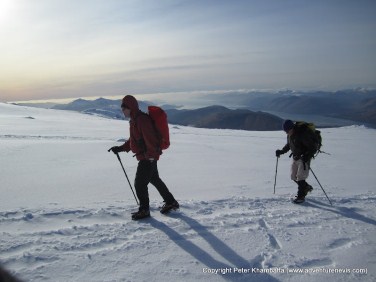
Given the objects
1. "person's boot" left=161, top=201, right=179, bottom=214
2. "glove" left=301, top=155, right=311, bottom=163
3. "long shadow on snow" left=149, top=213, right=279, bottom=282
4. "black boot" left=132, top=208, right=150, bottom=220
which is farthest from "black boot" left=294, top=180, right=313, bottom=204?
"black boot" left=132, top=208, right=150, bottom=220

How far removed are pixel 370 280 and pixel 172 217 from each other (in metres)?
3.07

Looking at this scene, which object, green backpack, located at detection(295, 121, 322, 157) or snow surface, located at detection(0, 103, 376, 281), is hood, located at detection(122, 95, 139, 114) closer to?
snow surface, located at detection(0, 103, 376, 281)

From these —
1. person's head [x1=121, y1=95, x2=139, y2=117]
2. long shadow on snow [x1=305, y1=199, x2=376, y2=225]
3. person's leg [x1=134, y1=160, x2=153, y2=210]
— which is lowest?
long shadow on snow [x1=305, y1=199, x2=376, y2=225]

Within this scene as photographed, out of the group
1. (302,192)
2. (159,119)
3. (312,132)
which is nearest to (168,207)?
(159,119)

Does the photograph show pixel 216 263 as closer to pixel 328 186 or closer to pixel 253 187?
pixel 253 187

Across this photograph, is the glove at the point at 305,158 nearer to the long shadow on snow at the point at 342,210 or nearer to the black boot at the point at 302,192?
the black boot at the point at 302,192

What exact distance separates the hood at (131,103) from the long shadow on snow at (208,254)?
1905mm

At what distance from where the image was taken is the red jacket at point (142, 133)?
526cm

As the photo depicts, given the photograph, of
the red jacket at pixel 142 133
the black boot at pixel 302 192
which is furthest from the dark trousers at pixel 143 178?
the black boot at pixel 302 192

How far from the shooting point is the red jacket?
207 inches

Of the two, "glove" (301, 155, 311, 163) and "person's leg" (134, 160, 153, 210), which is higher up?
"glove" (301, 155, 311, 163)

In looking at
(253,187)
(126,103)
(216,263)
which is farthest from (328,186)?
(126,103)

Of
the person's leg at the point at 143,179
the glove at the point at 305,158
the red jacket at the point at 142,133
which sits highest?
the red jacket at the point at 142,133

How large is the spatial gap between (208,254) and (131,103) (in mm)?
2670
